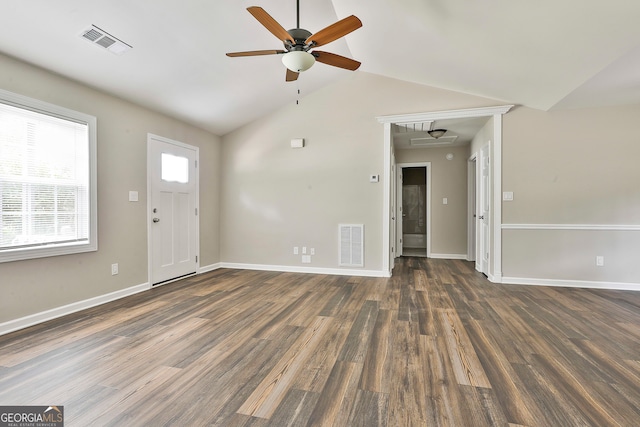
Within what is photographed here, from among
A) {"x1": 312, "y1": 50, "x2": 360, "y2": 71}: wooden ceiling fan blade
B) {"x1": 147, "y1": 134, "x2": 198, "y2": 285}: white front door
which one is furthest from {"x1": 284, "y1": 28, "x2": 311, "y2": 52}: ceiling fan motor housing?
{"x1": 147, "y1": 134, "x2": 198, "y2": 285}: white front door

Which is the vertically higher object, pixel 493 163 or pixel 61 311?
pixel 493 163

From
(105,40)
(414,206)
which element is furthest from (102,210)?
(414,206)

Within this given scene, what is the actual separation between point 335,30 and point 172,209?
346cm

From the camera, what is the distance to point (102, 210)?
3.38 metres

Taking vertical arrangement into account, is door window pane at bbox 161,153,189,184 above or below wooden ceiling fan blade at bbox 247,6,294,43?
below

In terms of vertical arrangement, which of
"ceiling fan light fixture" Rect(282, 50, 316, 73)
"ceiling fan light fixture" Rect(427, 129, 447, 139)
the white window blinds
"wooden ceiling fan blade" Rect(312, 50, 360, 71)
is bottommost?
the white window blinds

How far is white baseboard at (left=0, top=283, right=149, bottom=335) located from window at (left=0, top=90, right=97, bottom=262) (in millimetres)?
550

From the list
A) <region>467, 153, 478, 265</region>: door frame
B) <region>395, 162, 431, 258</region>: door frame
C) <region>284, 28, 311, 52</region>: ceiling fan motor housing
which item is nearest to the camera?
<region>284, 28, 311, 52</region>: ceiling fan motor housing

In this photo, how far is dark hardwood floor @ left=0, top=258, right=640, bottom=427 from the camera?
1.54 meters

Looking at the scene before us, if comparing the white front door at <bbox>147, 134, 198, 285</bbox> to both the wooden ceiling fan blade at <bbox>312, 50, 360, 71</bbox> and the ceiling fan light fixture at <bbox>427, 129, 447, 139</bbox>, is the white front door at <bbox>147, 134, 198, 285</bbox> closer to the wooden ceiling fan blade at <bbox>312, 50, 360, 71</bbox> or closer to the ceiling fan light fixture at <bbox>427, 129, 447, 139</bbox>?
the wooden ceiling fan blade at <bbox>312, 50, 360, 71</bbox>

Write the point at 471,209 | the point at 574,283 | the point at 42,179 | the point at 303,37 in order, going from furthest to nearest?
the point at 471,209 < the point at 574,283 < the point at 42,179 < the point at 303,37

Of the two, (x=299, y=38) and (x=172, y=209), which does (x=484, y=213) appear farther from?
(x=172, y=209)

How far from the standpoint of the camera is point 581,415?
150cm

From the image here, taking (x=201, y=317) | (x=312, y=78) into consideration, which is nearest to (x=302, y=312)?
(x=201, y=317)
